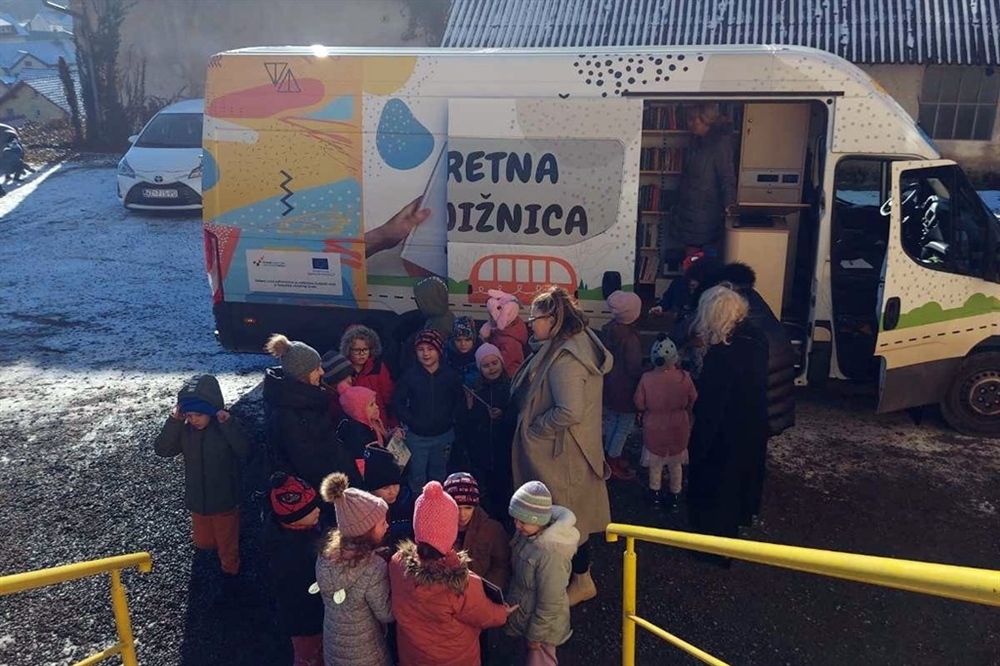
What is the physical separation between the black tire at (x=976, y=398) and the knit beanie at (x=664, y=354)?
2.93 metres

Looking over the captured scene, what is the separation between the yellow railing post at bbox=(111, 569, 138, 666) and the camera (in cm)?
347

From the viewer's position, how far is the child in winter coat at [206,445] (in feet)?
14.9

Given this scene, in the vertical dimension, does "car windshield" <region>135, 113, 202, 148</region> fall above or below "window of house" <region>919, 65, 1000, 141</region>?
below

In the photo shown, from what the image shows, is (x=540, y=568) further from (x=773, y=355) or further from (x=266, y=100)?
(x=266, y=100)

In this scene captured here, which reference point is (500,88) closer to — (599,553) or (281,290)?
(281,290)

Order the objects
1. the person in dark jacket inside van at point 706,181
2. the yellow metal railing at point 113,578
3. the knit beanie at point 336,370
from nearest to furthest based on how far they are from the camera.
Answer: the yellow metal railing at point 113,578
the knit beanie at point 336,370
the person in dark jacket inside van at point 706,181

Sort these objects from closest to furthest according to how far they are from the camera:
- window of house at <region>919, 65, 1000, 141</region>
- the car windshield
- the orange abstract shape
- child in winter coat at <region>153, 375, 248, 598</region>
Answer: child in winter coat at <region>153, 375, 248, 598</region>
the orange abstract shape
the car windshield
window of house at <region>919, 65, 1000, 141</region>

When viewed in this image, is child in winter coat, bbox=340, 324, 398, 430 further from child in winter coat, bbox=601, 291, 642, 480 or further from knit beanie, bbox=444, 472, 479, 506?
knit beanie, bbox=444, 472, 479, 506

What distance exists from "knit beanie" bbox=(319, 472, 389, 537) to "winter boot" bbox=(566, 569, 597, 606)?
5.13ft

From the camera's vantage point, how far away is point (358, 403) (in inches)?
195

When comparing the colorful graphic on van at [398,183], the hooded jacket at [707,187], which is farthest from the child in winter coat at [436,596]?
the hooded jacket at [707,187]

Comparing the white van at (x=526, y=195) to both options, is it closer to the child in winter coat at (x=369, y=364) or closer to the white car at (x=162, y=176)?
the child in winter coat at (x=369, y=364)

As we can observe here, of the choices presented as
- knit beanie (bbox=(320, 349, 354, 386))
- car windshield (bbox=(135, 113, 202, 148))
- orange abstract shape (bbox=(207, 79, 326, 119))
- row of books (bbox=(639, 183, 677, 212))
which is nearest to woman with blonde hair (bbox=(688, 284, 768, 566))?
knit beanie (bbox=(320, 349, 354, 386))

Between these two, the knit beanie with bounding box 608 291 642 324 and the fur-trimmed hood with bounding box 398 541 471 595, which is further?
the knit beanie with bounding box 608 291 642 324
